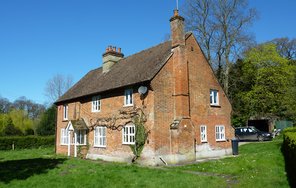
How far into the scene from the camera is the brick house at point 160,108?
20234 mm

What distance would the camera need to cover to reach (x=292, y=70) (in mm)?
44062

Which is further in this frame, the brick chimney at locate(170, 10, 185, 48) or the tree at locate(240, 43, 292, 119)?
the tree at locate(240, 43, 292, 119)

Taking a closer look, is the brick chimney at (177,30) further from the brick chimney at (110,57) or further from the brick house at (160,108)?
the brick chimney at (110,57)

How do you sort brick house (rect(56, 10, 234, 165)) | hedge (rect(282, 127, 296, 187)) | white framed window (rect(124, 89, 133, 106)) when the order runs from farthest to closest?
white framed window (rect(124, 89, 133, 106)), brick house (rect(56, 10, 234, 165)), hedge (rect(282, 127, 296, 187))

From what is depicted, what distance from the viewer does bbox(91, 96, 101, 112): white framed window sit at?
25578 millimetres

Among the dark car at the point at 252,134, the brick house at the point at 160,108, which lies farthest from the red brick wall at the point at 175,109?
the dark car at the point at 252,134

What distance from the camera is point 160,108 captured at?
2034cm

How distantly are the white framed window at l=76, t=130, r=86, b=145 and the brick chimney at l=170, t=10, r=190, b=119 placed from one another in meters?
10.1

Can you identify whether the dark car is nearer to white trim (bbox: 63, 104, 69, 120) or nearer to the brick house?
the brick house

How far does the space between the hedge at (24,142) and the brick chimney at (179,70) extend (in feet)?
94.3

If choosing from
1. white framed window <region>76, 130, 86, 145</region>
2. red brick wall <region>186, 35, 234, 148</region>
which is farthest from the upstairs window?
white framed window <region>76, 130, 86, 145</region>

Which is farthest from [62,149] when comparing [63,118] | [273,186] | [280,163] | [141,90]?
[273,186]

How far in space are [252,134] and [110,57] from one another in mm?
20471

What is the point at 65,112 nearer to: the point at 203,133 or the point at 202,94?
the point at 202,94
